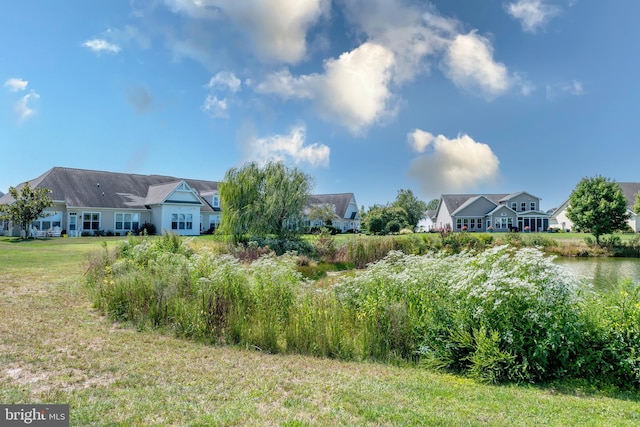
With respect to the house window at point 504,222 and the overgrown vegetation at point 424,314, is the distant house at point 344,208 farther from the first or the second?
the overgrown vegetation at point 424,314

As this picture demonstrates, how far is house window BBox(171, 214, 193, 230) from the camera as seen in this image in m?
34.2

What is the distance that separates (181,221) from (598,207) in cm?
3475

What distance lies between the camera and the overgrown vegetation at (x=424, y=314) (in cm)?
506

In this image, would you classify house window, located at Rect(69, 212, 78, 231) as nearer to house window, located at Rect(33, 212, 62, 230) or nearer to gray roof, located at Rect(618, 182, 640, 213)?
house window, located at Rect(33, 212, 62, 230)

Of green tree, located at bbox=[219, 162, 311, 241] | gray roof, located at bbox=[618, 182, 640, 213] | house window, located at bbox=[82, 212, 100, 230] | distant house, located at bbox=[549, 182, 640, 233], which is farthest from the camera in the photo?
gray roof, located at bbox=[618, 182, 640, 213]

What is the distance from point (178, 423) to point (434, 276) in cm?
452

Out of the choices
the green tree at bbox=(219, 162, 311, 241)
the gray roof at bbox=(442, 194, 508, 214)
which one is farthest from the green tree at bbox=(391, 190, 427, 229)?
the green tree at bbox=(219, 162, 311, 241)

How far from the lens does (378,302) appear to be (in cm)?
633

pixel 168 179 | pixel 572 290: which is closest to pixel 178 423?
pixel 572 290

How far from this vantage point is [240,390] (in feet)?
13.7

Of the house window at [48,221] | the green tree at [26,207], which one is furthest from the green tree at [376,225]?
the green tree at [26,207]

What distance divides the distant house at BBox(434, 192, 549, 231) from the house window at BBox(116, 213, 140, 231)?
35.8 meters

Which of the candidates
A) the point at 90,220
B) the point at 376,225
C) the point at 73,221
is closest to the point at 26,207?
the point at 73,221

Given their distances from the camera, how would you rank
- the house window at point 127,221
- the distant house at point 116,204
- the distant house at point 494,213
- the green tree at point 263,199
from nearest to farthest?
Result: the green tree at point 263,199
the distant house at point 116,204
the house window at point 127,221
the distant house at point 494,213
